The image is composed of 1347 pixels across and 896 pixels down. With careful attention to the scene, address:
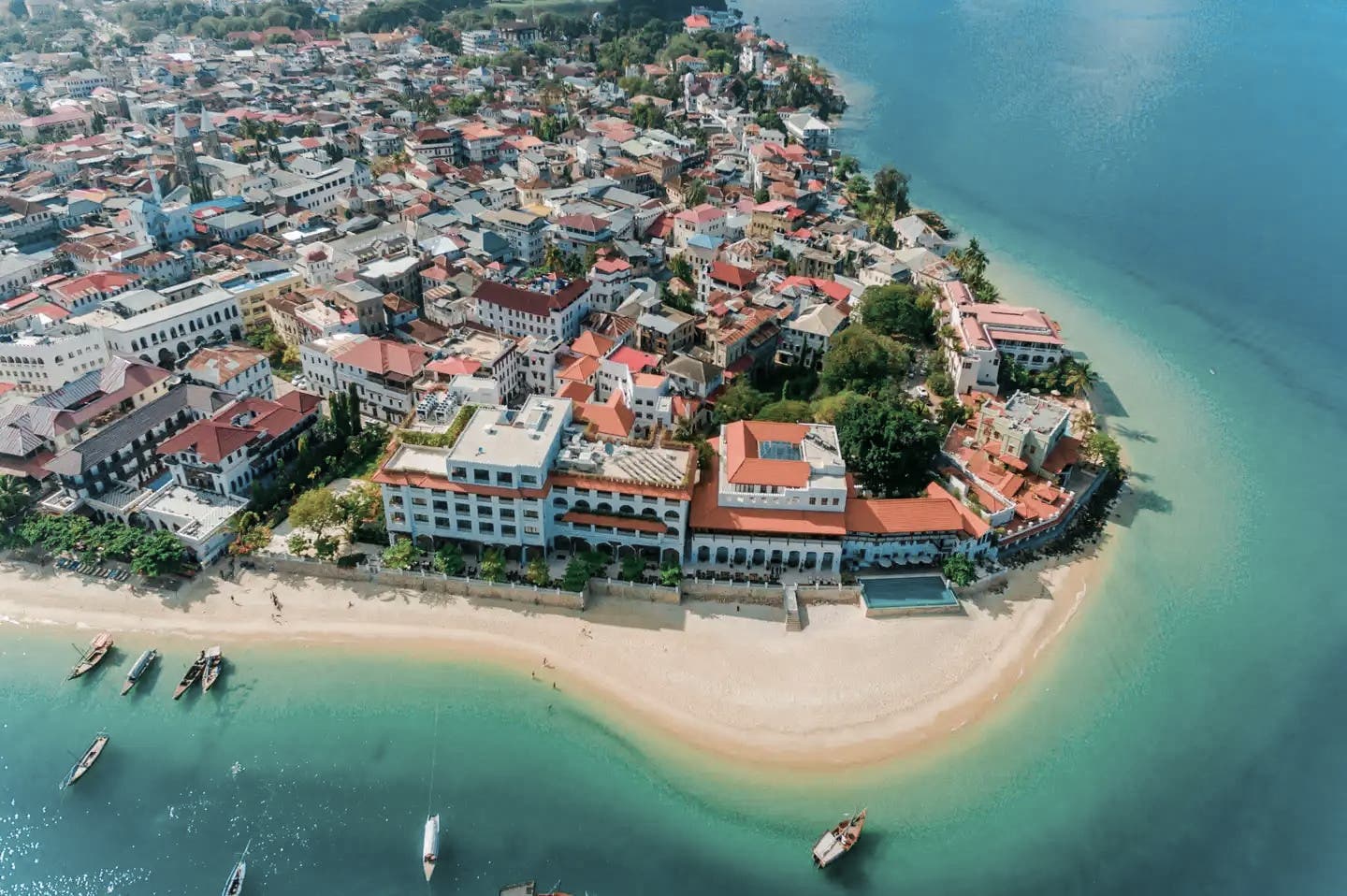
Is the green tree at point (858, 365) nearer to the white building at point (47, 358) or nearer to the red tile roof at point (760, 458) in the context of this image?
the red tile roof at point (760, 458)

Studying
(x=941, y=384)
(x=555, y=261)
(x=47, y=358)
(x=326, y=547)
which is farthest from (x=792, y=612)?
(x=47, y=358)

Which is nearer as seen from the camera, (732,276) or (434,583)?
(434,583)

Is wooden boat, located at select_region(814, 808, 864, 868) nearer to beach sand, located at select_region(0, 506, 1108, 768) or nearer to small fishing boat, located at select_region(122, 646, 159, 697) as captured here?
beach sand, located at select_region(0, 506, 1108, 768)

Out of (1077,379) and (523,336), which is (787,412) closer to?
(523,336)

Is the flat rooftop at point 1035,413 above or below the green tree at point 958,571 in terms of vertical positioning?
above

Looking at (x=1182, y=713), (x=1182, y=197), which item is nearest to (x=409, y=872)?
(x=1182, y=713)

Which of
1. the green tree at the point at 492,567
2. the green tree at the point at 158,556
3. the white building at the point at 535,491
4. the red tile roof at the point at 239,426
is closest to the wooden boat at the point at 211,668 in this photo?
the green tree at the point at 158,556
